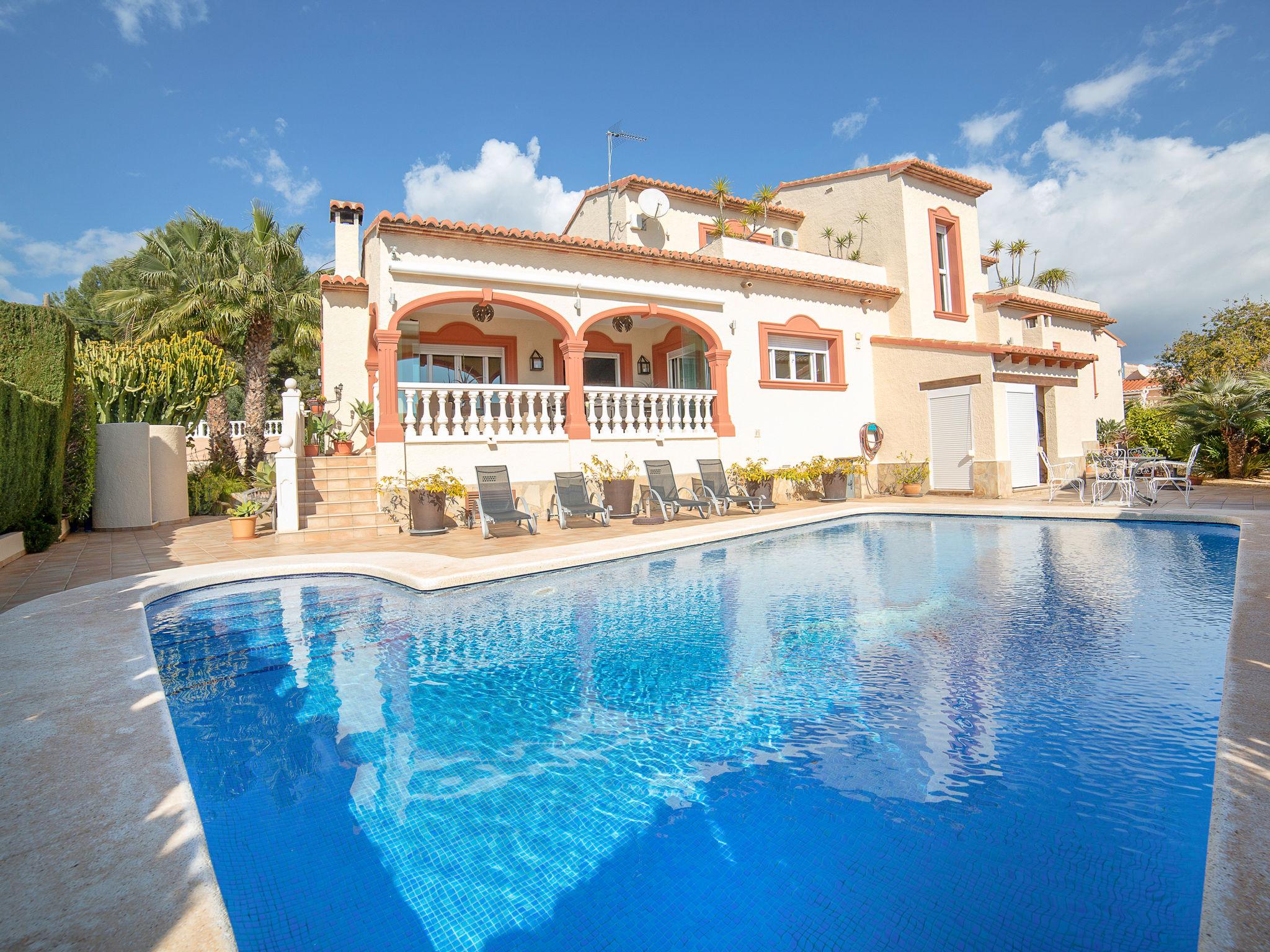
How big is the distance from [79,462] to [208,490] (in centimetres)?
421

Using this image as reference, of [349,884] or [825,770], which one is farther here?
[825,770]

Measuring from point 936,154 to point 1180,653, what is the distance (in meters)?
19.6

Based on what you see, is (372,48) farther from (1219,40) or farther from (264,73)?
(1219,40)

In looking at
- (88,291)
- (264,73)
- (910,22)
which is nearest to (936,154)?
(910,22)

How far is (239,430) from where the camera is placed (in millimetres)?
22203

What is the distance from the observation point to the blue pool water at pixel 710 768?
229cm

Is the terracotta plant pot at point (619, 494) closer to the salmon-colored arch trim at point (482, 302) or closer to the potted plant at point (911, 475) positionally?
the salmon-colored arch trim at point (482, 302)

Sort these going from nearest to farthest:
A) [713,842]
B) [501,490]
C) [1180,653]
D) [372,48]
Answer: [713,842] → [1180,653] → [501,490] → [372,48]

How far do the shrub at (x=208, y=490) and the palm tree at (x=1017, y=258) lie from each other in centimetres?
3157

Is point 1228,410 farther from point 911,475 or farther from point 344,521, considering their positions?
point 344,521

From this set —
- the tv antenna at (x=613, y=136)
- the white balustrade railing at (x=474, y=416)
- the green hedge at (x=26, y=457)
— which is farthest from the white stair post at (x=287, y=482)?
the tv antenna at (x=613, y=136)

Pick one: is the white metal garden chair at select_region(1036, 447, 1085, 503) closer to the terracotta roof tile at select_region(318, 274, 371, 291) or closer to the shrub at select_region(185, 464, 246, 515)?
the terracotta roof tile at select_region(318, 274, 371, 291)

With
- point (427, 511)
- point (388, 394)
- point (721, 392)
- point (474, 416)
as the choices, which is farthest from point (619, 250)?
point (427, 511)

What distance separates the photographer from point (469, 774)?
334 centimetres
